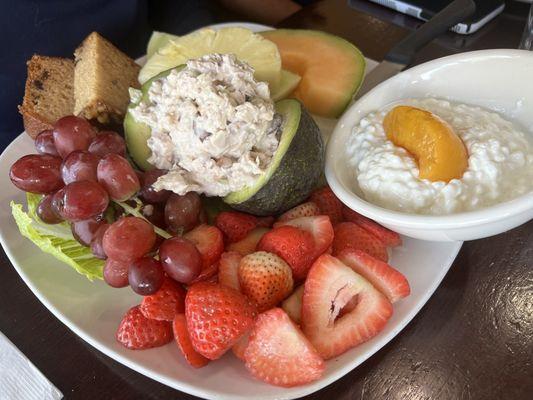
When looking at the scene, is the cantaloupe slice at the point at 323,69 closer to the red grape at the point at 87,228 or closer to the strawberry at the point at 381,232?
the strawberry at the point at 381,232

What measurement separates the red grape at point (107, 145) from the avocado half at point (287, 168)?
0.05 m

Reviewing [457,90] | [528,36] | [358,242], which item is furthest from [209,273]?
[528,36]

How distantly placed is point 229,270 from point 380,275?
239mm

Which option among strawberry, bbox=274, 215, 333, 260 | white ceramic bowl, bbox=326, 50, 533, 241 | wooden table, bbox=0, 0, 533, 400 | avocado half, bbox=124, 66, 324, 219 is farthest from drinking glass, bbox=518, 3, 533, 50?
strawberry, bbox=274, 215, 333, 260

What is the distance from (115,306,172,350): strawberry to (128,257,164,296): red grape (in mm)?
51

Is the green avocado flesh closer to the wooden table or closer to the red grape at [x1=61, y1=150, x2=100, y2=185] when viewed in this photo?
the red grape at [x1=61, y1=150, x2=100, y2=185]

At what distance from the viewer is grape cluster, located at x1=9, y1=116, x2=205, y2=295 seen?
2.72 feet

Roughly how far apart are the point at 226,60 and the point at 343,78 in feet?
1.05

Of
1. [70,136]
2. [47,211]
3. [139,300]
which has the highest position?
[70,136]

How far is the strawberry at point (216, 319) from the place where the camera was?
0.75 m

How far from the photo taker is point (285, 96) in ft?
3.68

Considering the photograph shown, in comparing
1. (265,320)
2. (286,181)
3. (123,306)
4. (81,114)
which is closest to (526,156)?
(286,181)

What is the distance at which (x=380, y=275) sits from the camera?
32.1 inches

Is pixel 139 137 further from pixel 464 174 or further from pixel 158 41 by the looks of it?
pixel 464 174
